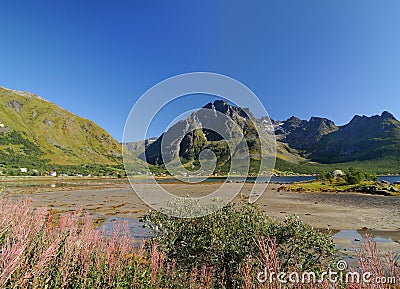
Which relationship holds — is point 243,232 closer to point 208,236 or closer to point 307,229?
point 208,236

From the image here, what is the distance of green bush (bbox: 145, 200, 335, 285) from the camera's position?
707 centimetres

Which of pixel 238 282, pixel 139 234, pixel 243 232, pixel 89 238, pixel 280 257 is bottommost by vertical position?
pixel 139 234

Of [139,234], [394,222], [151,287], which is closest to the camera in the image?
[151,287]

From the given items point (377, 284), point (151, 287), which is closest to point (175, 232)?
point (151, 287)

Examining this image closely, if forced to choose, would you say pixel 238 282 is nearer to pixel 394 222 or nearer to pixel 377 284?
pixel 377 284

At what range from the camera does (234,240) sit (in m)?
7.48

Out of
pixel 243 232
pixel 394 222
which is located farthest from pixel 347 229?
pixel 243 232

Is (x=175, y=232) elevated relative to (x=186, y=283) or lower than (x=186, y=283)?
elevated

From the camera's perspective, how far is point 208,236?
307 inches

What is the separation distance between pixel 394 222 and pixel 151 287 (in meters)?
29.5

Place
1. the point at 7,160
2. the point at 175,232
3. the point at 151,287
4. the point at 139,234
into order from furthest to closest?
the point at 7,160 → the point at 139,234 → the point at 175,232 → the point at 151,287

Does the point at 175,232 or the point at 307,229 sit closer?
the point at 307,229

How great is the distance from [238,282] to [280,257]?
4.40ft

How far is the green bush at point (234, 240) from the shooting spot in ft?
23.2
